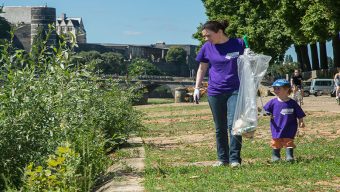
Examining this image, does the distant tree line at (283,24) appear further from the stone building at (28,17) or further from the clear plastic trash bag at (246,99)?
A: the stone building at (28,17)

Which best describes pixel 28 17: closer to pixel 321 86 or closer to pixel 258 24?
pixel 258 24

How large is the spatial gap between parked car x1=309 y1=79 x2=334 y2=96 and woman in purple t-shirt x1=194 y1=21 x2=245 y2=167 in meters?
41.9

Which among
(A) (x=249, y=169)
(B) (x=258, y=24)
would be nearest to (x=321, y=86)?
(B) (x=258, y=24)

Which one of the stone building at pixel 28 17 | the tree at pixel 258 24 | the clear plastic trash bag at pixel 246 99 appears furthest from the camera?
the stone building at pixel 28 17

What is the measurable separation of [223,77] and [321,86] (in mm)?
43178

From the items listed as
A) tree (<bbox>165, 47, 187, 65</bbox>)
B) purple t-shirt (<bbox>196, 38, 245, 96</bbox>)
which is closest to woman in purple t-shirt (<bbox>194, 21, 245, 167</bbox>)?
purple t-shirt (<bbox>196, 38, 245, 96</bbox>)

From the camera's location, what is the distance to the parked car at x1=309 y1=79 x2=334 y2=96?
166ft

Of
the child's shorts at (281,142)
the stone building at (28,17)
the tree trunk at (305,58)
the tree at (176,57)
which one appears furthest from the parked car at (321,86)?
the tree at (176,57)

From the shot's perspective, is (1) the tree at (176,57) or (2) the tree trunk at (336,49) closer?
(2) the tree trunk at (336,49)

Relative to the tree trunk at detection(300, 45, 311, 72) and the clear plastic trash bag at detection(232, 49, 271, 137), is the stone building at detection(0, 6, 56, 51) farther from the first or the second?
the clear plastic trash bag at detection(232, 49, 271, 137)

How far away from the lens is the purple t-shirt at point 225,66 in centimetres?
905

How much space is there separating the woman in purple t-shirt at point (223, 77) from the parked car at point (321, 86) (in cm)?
4185

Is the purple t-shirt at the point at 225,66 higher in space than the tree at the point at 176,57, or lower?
lower

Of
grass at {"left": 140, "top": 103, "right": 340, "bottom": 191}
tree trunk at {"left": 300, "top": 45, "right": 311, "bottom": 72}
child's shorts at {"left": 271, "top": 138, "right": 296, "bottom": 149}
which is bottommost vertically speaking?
grass at {"left": 140, "top": 103, "right": 340, "bottom": 191}
